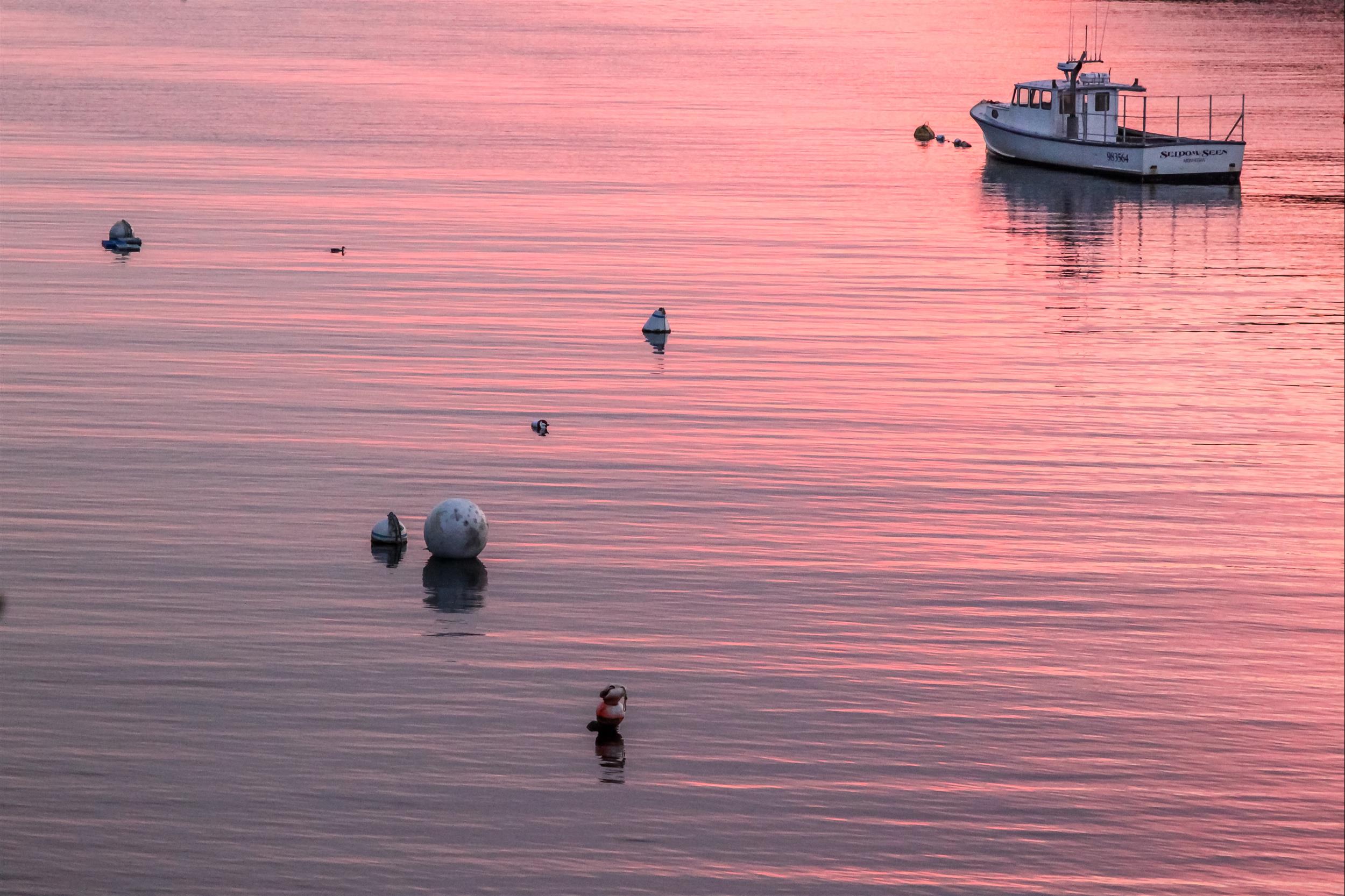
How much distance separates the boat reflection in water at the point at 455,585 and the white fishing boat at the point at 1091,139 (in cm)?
4908

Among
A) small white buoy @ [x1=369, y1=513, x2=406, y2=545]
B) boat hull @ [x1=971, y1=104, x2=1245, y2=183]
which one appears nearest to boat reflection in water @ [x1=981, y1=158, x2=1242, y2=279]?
boat hull @ [x1=971, y1=104, x2=1245, y2=183]

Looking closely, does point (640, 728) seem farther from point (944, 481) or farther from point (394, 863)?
point (944, 481)

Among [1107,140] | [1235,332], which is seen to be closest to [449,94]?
[1107,140]

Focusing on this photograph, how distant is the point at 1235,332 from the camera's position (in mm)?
37969

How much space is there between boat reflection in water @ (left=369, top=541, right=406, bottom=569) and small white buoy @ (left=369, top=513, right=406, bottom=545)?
0.04 meters

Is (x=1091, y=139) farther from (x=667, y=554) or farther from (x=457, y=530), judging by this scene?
(x=457, y=530)

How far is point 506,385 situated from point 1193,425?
10697 millimetres

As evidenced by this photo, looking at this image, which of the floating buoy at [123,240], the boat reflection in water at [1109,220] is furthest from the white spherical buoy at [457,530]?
the boat reflection in water at [1109,220]

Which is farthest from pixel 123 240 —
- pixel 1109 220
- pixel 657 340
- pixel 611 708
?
pixel 611 708

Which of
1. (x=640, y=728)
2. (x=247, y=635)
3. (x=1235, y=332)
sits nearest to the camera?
(x=640, y=728)

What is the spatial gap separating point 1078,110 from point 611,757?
61.0 m

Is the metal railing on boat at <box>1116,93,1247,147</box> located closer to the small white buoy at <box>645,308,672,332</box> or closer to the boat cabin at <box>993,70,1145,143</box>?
the boat cabin at <box>993,70,1145,143</box>

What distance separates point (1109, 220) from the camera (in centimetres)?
5897

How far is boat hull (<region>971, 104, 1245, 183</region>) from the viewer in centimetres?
6800
